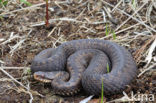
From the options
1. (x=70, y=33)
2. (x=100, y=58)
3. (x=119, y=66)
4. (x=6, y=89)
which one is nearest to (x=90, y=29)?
(x=70, y=33)

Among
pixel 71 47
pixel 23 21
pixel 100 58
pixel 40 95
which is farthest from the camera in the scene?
pixel 23 21

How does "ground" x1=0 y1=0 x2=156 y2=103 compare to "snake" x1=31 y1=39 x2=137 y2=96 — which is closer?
"snake" x1=31 y1=39 x2=137 y2=96

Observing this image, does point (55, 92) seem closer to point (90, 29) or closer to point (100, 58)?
point (100, 58)

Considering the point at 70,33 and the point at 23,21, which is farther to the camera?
the point at 23,21

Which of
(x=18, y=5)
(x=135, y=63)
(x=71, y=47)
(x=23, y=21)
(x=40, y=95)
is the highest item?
(x=18, y=5)

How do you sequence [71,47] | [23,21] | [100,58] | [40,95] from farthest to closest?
[23,21]
[71,47]
[100,58]
[40,95]

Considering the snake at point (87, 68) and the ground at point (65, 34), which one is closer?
the snake at point (87, 68)
